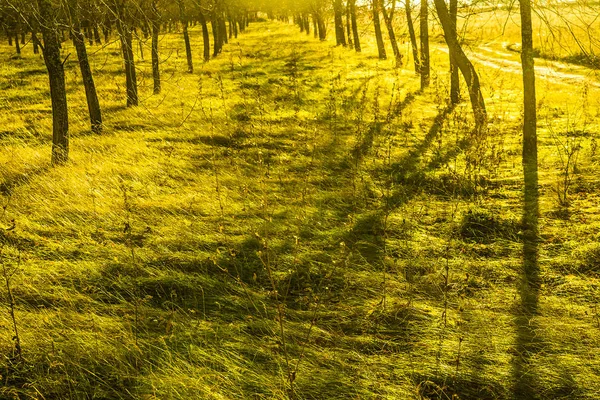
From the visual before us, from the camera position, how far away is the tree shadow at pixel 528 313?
3.17 m

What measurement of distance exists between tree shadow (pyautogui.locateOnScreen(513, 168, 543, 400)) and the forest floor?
0.8 inches

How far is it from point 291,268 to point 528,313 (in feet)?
7.20

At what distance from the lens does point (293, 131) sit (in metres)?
9.93

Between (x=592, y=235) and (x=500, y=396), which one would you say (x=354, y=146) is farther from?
(x=500, y=396)

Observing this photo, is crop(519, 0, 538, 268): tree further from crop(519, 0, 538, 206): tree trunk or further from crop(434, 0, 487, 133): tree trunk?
crop(434, 0, 487, 133): tree trunk

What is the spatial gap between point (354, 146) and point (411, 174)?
5.29 ft

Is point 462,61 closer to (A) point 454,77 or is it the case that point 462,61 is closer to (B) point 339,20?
(A) point 454,77

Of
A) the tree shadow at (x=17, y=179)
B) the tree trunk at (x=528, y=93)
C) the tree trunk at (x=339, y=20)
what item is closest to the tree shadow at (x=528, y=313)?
the tree trunk at (x=528, y=93)

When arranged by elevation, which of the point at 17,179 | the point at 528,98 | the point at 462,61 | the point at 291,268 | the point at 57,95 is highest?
the point at 462,61

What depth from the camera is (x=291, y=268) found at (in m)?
4.70

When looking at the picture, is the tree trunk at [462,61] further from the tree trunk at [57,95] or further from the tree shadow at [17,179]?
the tree shadow at [17,179]

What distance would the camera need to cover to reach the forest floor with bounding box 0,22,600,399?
3.17 meters

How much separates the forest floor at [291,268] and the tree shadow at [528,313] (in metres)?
0.02

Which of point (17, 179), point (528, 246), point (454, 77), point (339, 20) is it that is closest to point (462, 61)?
point (454, 77)
